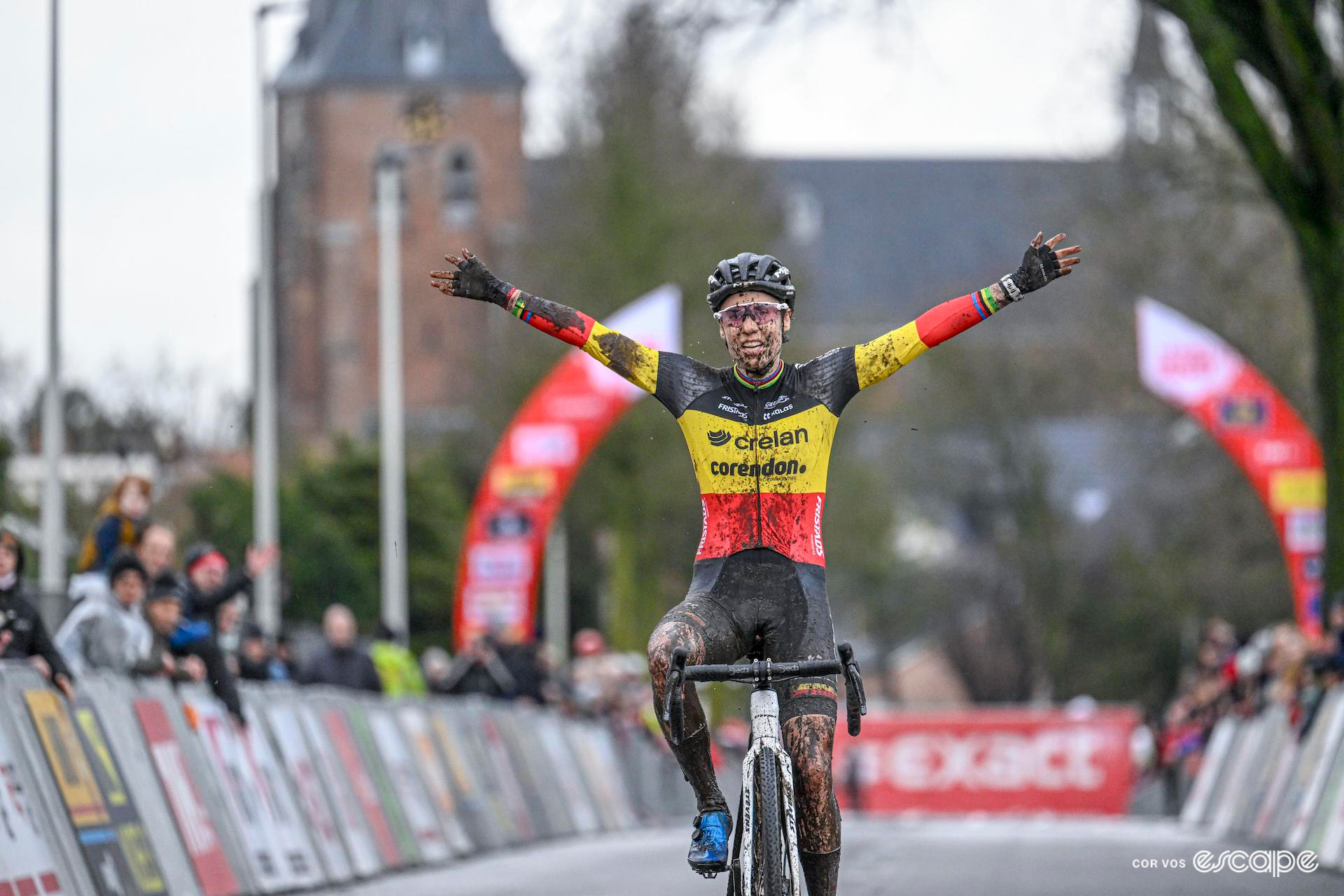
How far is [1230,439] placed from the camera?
3066cm

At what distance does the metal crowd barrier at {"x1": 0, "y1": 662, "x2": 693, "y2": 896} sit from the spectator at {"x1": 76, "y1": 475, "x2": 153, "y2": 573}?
34.7 inches

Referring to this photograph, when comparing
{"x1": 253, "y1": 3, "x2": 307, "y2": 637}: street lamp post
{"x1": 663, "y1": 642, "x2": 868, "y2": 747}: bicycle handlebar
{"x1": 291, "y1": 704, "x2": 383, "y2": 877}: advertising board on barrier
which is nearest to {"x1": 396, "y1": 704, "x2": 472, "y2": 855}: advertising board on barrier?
{"x1": 291, "y1": 704, "x2": 383, "y2": 877}: advertising board on barrier

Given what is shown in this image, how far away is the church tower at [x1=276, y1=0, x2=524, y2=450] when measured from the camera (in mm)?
88812

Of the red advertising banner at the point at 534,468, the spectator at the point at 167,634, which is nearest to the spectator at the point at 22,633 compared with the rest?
the spectator at the point at 167,634

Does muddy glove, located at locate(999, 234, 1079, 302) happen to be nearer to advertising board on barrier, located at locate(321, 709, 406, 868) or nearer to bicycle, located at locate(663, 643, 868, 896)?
bicycle, located at locate(663, 643, 868, 896)

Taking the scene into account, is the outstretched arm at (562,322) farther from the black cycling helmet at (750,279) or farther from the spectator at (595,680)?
the spectator at (595,680)

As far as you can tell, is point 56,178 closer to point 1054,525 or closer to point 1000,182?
point 1054,525

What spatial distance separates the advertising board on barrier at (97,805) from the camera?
10961mm

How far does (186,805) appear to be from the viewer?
1255 centimetres

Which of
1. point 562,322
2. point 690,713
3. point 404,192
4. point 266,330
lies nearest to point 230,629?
point 562,322

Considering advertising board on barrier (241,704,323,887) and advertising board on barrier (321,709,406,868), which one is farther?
advertising board on barrier (321,709,406,868)

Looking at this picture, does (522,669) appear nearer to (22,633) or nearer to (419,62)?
(22,633)

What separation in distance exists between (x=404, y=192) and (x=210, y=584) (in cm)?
7642

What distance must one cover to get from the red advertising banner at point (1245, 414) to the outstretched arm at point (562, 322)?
22403 millimetres
